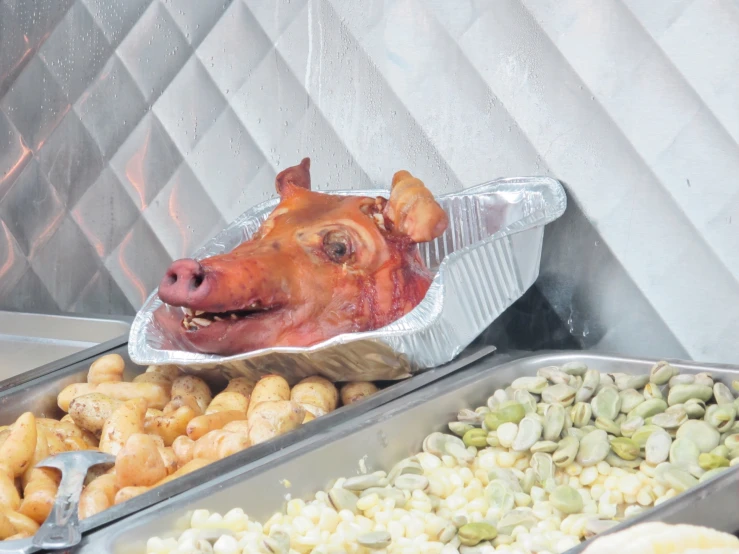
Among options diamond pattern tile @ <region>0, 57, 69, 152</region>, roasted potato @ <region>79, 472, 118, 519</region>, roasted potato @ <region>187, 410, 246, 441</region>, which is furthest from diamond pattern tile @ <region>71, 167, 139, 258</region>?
roasted potato @ <region>79, 472, 118, 519</region>

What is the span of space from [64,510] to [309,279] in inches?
23.5

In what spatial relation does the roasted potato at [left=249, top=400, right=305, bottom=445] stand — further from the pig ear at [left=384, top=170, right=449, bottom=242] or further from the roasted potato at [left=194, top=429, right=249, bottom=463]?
the pig ear at [left=384, top=170, right=449, bottom=242]

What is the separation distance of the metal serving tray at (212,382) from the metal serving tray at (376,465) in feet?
0.07

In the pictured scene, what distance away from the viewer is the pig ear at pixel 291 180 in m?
1.71

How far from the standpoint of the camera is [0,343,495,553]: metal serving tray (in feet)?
3.52

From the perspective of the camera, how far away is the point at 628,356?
1475mm

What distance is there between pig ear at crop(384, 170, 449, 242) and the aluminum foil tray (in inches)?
2.8

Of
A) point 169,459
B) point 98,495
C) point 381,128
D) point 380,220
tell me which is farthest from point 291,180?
point 98,495

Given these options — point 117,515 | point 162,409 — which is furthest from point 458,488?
point 162,409

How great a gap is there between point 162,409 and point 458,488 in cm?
61

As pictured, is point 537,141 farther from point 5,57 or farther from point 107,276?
point 5,57

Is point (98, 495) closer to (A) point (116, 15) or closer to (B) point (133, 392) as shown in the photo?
(B) point (133, 392)

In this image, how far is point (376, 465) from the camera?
1.25 m

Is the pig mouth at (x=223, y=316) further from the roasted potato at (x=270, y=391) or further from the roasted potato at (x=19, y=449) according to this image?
the roasted potato at (x=19, y=449)
